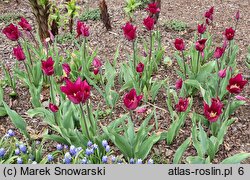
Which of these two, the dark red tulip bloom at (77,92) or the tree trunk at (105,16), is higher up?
the tree trunk at (105,16)

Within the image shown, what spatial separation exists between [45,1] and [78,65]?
0.93m

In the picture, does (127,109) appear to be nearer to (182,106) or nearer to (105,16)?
(182,106)

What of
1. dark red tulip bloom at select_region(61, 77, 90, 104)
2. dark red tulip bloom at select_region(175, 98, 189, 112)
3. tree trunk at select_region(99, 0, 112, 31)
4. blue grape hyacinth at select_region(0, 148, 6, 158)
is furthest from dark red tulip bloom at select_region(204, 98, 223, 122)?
tree trunk at select_region(99, 0, 112, 31)

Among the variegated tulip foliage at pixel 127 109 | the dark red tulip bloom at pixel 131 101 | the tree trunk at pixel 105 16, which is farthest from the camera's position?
the tree trunk at pixel 105 16

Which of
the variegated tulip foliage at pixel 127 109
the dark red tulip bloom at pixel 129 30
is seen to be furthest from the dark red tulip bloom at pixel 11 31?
the dark red tulip bloom at pixel 129 30

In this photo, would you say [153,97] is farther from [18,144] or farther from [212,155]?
[18,144]

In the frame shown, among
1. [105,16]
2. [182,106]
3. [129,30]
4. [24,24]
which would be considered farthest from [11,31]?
[105,16]

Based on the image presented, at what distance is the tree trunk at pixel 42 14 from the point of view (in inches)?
169

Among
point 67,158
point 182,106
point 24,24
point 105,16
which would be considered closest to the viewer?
point 67,158

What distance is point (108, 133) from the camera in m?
2.84

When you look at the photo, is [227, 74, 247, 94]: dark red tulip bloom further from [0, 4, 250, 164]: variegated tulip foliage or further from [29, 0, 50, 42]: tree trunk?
[29, 0, 50, 42]: tree trunk

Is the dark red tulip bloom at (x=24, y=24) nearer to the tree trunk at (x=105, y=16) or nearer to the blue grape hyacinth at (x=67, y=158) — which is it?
the tree trunk at (x=105, y=16)

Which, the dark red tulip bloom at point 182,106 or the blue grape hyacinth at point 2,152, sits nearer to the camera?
the blue grape hyacinth at point 2,152

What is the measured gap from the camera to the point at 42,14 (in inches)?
170
